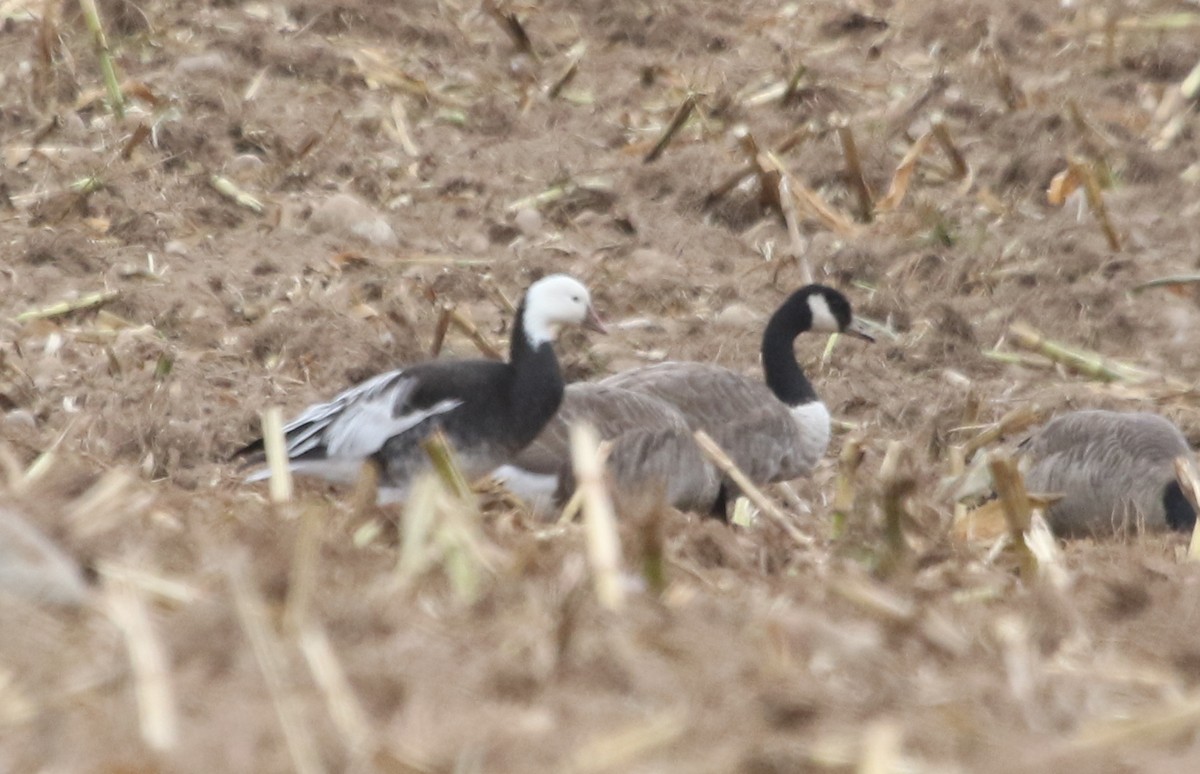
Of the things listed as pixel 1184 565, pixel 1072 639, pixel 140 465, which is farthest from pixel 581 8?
pixel 1072 639

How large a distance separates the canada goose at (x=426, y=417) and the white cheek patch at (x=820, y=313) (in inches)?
60.7

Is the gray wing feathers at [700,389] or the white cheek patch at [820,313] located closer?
the gray wing feathers at [700,389]

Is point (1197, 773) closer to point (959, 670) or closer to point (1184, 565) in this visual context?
point (959, 670)

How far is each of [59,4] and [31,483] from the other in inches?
330

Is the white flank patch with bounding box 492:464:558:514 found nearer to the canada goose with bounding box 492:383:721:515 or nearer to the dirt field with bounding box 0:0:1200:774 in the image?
the canada goose with bounding box 492:383:721:515

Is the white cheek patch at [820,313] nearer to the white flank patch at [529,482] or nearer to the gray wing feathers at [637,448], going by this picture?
the gray wing feathers at [637,448]

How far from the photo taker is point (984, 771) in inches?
95.1

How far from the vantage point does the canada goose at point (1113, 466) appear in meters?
7.47

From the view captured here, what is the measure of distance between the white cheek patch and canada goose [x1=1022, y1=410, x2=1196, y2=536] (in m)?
1.18

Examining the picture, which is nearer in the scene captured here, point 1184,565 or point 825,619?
point 825,619

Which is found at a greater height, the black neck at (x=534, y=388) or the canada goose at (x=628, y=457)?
the black neck at (x=534, y=388)

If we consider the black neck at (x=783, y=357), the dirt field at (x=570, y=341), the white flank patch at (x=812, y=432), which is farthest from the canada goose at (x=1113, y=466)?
the black neck at (x=783, y=357)

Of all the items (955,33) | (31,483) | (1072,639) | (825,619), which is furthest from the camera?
(955,33)

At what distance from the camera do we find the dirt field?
257 centimetres
